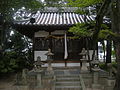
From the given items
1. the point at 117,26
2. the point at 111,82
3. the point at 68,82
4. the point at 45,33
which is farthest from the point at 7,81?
the point at 117,26

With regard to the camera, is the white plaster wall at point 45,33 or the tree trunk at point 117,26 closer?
the tree trunk at point 117,26

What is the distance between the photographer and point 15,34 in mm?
16109

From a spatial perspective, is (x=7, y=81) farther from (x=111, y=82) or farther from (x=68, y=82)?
(x=111, y=82)

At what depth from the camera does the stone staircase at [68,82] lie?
276 inches

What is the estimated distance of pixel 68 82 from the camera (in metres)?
7.43

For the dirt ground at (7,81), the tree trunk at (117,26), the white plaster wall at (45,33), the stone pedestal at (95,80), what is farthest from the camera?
the white plaster wall at (45,33)

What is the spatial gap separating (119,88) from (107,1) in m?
3.32

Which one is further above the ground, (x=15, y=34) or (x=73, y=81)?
(x=15, y=34)

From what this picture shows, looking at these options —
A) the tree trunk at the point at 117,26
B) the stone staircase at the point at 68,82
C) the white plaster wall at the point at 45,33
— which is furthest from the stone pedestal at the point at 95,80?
the white plaster wall at the point at 45,33

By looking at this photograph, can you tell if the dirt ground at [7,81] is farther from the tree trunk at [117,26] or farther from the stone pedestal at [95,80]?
the tree trunk at [117,26]

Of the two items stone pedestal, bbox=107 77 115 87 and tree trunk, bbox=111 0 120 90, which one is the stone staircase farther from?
tree trunk, bbox=111 0 120 90

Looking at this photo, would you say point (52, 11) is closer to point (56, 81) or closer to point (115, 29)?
point (56, 81)

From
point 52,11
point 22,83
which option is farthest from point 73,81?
point 52,11

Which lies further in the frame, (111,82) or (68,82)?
(68,82)
